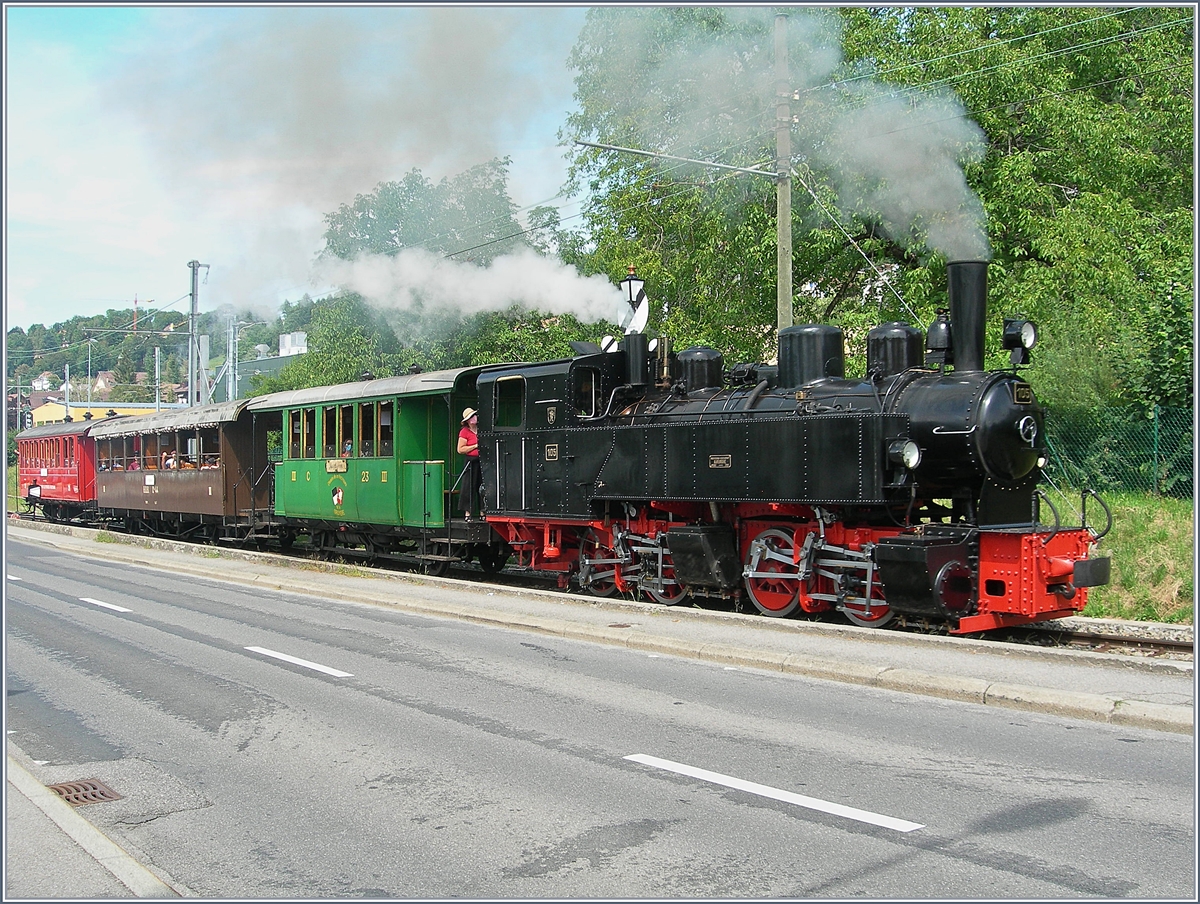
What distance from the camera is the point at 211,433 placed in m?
24.5

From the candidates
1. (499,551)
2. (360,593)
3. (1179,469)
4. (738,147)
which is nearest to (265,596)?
(360,593)

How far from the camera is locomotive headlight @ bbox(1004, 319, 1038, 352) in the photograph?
10266mm

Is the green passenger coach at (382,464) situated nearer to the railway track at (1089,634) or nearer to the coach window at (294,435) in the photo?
the coach window at (294,435)

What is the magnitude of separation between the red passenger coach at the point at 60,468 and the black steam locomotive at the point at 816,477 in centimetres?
2464

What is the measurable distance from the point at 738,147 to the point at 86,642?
501 inches

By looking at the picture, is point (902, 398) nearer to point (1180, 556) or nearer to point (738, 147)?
point (1180, 556)

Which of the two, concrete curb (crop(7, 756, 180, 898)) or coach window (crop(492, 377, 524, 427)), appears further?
coach window (crop(492, 377, 524, 427))

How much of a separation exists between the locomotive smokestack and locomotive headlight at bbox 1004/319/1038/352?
25 centimetres

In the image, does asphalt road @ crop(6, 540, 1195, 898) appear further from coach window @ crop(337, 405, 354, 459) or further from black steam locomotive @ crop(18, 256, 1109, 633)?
coach window @ crop(337, 405, 354, 459)

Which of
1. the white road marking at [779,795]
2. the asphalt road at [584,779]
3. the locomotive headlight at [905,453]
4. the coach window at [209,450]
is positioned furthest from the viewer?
the coach window at [209,450]

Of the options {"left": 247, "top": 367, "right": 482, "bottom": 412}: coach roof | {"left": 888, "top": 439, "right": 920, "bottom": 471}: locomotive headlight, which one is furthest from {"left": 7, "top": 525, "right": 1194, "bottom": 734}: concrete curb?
{"left": 247, "top": 367, "right": 482, "bottom": 412}: coach roof

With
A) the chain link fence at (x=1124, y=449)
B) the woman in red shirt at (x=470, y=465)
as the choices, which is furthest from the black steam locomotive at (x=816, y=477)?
the chain link fence at (x=1124, y=449)

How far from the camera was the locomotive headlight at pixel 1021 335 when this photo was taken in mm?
10266

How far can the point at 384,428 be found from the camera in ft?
57.5
